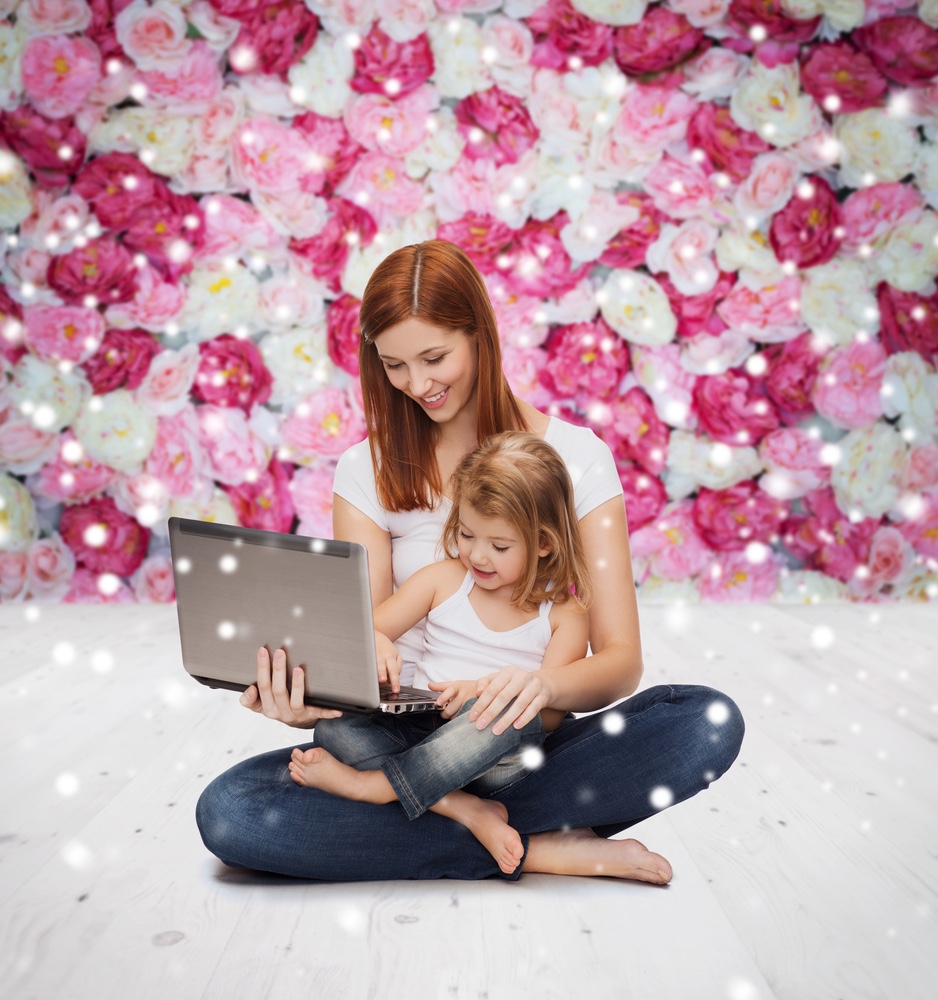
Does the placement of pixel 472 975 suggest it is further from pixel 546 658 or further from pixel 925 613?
pixel 925 613

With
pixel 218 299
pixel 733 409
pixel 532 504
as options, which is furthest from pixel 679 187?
pixel 532 504

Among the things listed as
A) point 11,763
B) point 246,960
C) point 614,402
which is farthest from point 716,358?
point 246,960

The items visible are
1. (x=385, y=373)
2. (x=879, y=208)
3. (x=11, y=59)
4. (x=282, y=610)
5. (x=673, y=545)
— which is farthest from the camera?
(x=673, y=545)

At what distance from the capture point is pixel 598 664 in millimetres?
1442

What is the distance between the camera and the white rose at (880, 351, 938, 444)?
11.4 feet

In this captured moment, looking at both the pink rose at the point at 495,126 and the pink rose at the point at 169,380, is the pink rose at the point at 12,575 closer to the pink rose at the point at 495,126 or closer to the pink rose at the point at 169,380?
the pink rose at the point at 169,380

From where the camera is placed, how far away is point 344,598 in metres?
1.25

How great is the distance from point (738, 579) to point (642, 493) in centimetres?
44

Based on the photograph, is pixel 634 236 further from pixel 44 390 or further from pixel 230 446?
pixel 44 390

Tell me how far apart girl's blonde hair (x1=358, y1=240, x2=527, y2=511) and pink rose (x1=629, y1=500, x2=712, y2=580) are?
75.3 inches

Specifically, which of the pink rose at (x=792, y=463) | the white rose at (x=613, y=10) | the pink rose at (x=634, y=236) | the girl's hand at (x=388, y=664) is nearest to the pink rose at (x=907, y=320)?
the pink rose at (x=792, y=463)

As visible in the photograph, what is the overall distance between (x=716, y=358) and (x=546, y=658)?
2.18 meters

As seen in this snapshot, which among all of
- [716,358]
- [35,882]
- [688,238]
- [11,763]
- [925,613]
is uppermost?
[688,238]

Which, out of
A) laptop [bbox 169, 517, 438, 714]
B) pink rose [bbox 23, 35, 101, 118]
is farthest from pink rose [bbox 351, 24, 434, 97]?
laptop [bbox 169, 517, 438, 714]
